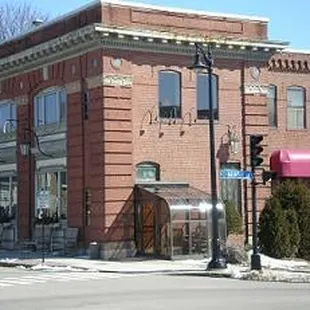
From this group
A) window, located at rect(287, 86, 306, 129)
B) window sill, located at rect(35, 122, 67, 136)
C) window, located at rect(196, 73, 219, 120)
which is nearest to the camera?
window, located at rect(196, 73, 219, 120)

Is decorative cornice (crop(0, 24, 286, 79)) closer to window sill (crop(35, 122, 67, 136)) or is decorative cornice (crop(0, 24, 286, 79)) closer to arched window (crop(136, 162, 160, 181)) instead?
window sill (crop(35, 122, 67, 136))

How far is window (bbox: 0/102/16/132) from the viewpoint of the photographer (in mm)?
39759

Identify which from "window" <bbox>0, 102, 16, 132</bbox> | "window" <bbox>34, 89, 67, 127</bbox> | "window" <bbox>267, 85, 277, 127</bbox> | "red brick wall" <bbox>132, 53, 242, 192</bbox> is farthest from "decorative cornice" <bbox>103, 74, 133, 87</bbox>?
"window" <bbox>0, 102, 16, 132</bbox>

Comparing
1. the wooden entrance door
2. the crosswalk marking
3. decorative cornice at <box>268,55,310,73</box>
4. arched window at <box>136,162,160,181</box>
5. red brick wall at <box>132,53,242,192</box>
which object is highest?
decorative cornice at <box>268,55,310,73</box>

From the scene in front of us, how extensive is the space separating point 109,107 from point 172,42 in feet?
12.9

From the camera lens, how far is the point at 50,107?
36625 mm

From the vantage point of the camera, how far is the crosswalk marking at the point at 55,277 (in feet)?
76.5

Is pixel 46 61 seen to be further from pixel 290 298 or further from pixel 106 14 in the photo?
pixel 290 298

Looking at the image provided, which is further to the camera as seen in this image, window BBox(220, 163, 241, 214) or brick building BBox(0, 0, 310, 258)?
window BBox(220, 163, 241, 214)

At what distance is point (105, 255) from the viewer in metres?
31.5

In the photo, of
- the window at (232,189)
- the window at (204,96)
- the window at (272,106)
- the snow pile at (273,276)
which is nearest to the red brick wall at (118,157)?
the window at (204,96)

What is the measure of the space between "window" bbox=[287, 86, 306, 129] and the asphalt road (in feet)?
49.7

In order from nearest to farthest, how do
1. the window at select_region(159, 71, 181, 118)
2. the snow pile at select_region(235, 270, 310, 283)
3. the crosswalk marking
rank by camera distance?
1. the crosswalk marking
2. the snow pile at select_region(235, 270, 310, 283)
3. the window at select_region(159, 71, 181, 118)

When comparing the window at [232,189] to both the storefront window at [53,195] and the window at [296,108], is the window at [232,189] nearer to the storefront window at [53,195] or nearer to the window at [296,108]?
the window at [296,108]
